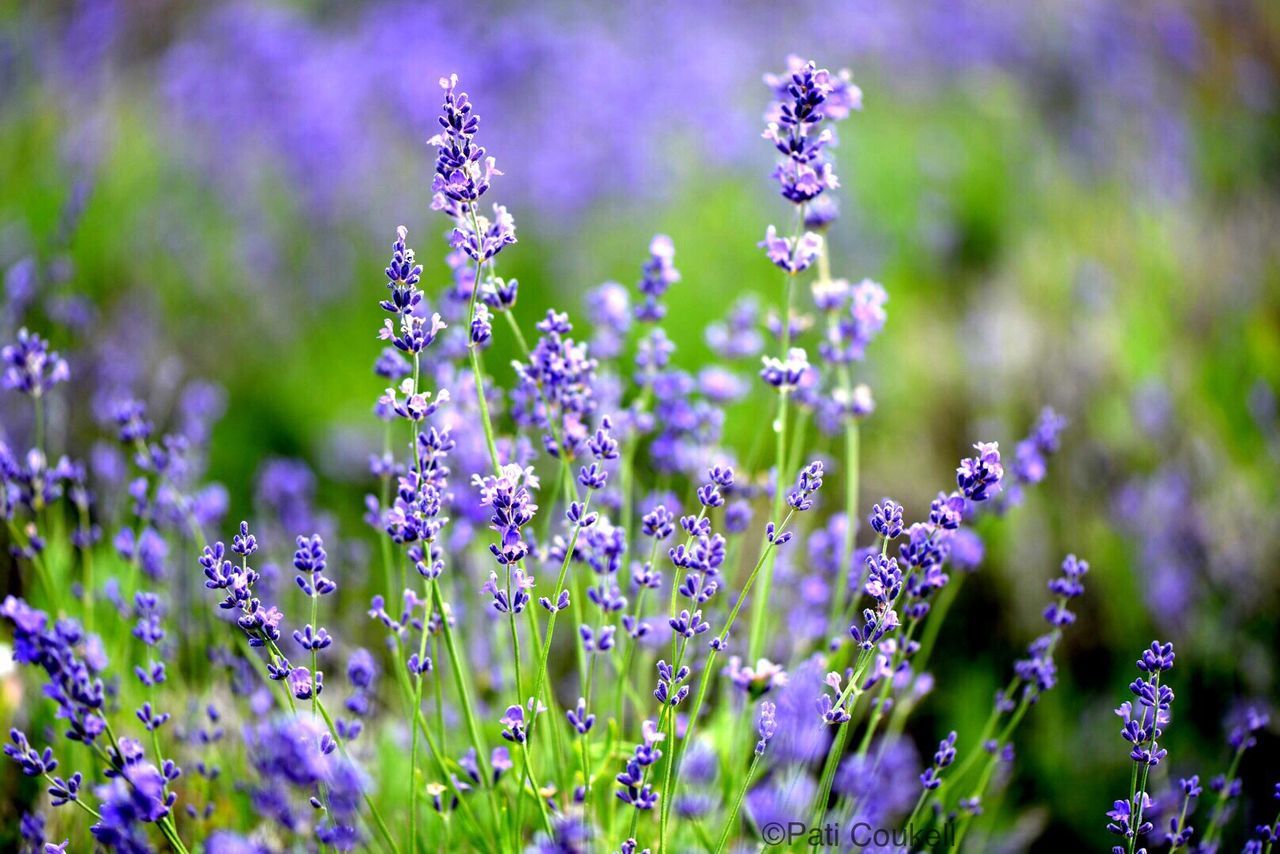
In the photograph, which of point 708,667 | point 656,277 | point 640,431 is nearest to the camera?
point 708,667

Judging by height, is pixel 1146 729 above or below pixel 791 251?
below

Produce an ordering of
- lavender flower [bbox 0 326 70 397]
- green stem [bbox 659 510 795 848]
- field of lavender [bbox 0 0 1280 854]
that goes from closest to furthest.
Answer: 1. green stem [bbox 659 510 795 848]
2. field of lavender [bbox 0 0 1280 854]
3. lavender flower [bbox 0 326 70 397]

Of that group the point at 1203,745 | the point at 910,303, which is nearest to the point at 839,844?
the point at 1203,745

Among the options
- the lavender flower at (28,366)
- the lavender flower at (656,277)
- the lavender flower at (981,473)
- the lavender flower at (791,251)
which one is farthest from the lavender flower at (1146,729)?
the lavender flower at (28,366)

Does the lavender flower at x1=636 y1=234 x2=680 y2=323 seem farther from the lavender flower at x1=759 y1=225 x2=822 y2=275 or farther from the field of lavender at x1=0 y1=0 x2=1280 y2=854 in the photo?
the lavender flower at x1=759 y1=225 x2=822 y2=275

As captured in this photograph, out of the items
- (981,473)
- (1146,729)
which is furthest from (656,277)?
(1146,729)

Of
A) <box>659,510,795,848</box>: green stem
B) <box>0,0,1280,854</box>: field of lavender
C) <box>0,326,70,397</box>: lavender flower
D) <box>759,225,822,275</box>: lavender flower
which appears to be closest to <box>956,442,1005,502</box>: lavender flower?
<box>0,0,1280,854</box>: field of lavender

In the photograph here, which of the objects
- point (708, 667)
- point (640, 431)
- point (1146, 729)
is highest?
point (640, 431)

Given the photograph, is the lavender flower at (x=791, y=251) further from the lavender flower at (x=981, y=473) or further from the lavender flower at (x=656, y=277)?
the lavender flower at (x=981, y=473)

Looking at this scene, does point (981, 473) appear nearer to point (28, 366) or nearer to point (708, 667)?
point (708, 667)
